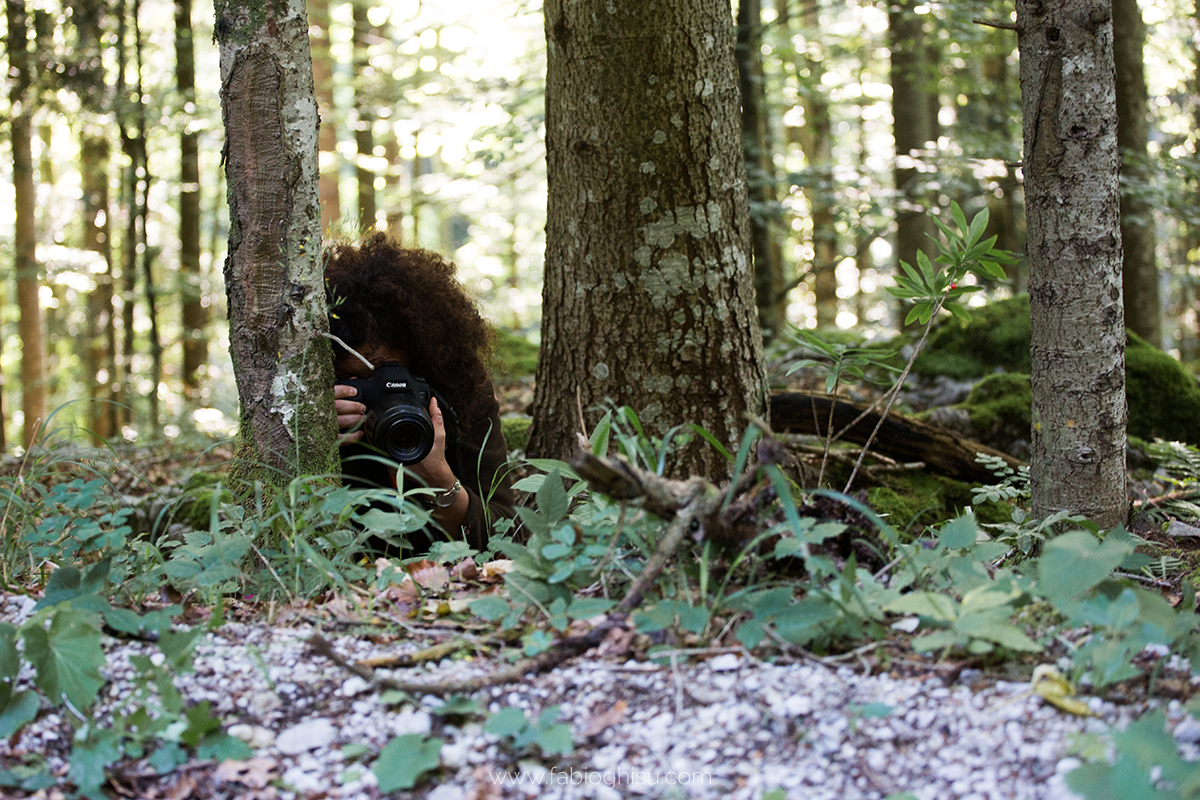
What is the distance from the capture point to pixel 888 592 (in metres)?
1.54

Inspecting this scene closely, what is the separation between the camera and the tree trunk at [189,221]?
341 inches

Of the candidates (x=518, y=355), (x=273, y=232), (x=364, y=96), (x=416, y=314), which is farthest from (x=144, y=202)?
(x=273, y=232)

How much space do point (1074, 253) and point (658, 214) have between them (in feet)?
4.29

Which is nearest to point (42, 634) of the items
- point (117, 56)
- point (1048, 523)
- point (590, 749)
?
point (590, 749)

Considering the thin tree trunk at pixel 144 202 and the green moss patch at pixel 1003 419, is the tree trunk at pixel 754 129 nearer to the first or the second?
the green moss patch at pixel 1003 419

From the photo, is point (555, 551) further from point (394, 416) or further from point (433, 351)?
point (433, 351)

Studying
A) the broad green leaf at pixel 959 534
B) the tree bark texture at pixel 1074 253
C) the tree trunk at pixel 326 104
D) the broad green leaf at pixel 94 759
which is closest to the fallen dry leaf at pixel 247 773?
the broad green leaf at pixel 94 759

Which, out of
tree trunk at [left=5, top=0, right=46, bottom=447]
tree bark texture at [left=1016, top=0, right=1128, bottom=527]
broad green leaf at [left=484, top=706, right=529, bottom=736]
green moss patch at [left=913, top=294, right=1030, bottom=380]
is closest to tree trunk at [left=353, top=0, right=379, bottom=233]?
tree trunk at [left=5, top=0, right=46, bottom=447]

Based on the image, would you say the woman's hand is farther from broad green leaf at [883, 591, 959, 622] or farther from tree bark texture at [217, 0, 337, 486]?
broad green leaf at [883, 591, 959, 622]

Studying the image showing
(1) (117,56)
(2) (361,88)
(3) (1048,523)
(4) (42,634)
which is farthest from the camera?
(2) (361,88)

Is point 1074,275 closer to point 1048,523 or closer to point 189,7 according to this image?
point 1048,523

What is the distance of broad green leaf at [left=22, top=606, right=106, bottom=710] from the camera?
1.38m

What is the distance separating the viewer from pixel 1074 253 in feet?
7.53

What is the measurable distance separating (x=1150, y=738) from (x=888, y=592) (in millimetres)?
500
